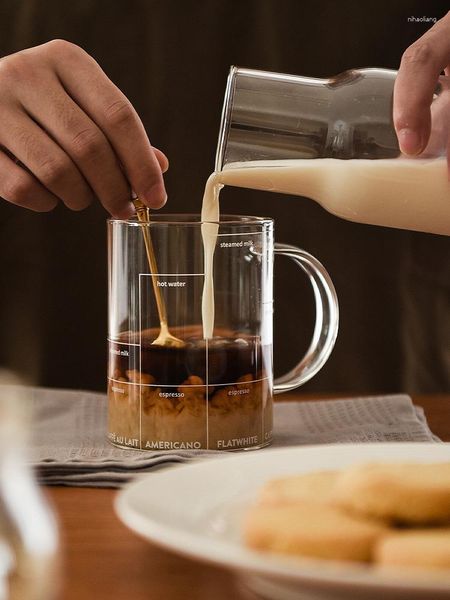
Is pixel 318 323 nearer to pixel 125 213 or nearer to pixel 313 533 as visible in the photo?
pixel 125 213

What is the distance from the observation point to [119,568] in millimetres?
515

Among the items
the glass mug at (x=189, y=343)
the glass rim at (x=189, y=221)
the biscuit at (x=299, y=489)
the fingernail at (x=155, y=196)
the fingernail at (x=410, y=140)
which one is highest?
the fingernail at (x=410, y=140)

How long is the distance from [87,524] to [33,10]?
3.46 feet

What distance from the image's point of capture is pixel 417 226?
2.85 feet

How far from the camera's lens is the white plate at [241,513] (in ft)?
1.20

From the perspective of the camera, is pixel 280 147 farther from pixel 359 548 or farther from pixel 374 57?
pixel 374 57

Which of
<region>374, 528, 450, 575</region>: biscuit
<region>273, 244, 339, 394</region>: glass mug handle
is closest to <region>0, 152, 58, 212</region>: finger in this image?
<region>273, 244, 339, 394</region>: glass mug handle

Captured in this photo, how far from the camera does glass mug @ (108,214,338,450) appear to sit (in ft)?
2.68

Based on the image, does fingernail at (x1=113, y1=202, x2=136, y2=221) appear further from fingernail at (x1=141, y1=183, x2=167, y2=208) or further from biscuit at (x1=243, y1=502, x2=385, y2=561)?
biscuit at (x1=243, y1=502, x2=385, y2=561)

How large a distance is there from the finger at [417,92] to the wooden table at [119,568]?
368 millimetres

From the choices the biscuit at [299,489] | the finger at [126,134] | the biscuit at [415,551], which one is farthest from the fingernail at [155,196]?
the biscuit at [415,551]

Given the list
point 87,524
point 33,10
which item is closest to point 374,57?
point 33,10

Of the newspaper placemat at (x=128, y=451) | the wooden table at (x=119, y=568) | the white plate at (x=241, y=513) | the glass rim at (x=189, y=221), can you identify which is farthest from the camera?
the glass rim at (x=189, y=221)

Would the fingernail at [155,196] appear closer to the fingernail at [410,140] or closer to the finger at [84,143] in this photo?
the finger at [84,143]
